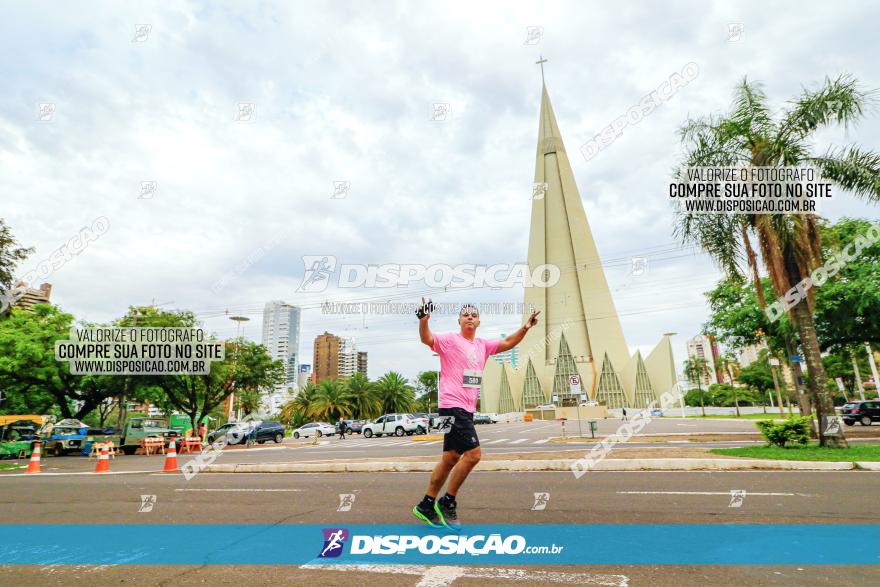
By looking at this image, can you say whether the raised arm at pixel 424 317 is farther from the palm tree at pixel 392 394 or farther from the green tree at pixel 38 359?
the palm tree at pixel 392 394

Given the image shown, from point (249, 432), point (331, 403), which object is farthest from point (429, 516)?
point (331, 403)

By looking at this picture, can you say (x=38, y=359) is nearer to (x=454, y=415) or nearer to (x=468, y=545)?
(x=454, y=415)

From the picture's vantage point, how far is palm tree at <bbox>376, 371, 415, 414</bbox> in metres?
61.1

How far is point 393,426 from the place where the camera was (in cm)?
3528

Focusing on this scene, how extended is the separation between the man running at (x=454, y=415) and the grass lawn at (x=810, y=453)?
912cm

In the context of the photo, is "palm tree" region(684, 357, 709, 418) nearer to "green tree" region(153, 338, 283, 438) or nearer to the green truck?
"green tree" region(153, 338, 283, 438)

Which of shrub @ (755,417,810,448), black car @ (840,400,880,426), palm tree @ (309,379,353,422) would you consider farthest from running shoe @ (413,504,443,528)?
palm tree @ (309,379,353,422)

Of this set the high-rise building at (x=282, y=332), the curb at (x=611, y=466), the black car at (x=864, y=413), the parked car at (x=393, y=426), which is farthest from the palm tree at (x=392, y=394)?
the high-rise building at (x=282, y=332)

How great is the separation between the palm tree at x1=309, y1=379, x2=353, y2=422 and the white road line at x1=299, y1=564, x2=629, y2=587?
54834 mm

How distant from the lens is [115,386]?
2908cm

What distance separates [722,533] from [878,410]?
32458 millimetres

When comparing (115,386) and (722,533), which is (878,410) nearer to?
(722,533)

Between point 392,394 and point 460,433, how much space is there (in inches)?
2302

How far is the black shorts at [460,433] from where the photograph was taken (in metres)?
4.37
